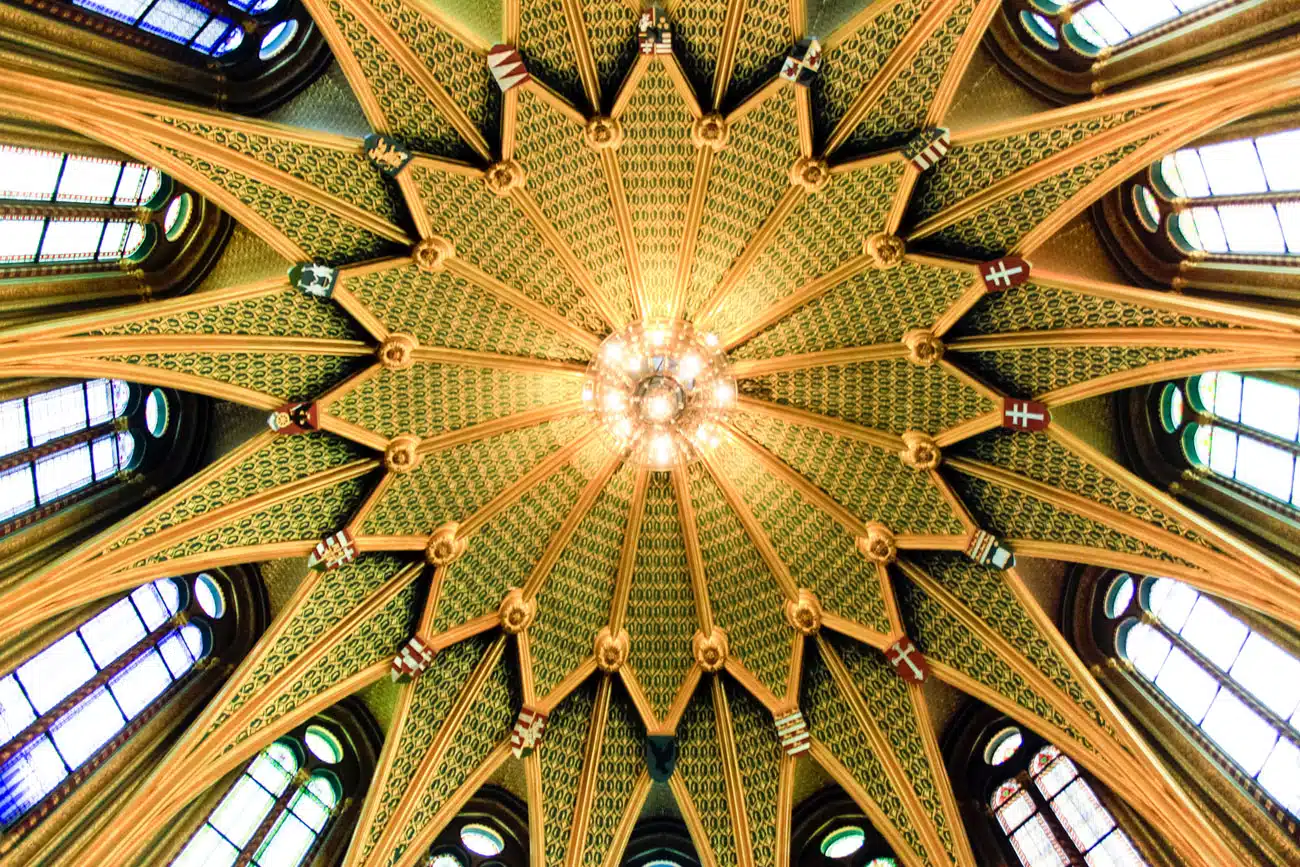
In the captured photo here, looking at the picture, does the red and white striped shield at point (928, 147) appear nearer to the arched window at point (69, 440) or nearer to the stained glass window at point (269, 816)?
the arched window at point (69, 440)

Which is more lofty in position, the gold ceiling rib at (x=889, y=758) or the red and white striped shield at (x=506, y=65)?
the red and white striped shield at (x=506, y=65)

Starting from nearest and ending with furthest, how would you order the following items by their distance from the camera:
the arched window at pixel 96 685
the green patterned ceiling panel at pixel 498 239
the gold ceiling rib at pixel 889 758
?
the arched window at pixel 96 685, the gold ceiling rib at pixel 889 758, the green patterned ceiling panel at pixel 498 239

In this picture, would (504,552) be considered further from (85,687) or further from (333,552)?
(85,687)

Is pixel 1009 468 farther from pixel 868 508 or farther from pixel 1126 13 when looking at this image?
pixel 1126 13

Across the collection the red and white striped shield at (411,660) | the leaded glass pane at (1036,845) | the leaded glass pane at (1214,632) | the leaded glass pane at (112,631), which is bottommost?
the leaded glass pane at (1036,845)

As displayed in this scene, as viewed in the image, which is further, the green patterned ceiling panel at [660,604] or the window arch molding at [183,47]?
→ the green patterned ceiling panel at [660,604]

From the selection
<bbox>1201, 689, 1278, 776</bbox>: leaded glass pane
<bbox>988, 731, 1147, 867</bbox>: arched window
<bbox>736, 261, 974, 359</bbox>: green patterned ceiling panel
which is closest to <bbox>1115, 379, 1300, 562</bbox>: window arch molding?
<bbox>1201, 689, 1278, 776</bbox>: leaded glass pane

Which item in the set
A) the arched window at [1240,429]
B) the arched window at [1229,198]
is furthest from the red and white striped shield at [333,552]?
the arched window at [1229,198]

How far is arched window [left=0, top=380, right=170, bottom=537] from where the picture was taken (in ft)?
51.0

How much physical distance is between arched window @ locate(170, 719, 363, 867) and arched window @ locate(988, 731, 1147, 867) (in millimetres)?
11061

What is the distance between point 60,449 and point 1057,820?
53.1 ft

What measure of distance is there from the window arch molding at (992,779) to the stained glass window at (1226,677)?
71.8 inches

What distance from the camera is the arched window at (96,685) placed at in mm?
14648

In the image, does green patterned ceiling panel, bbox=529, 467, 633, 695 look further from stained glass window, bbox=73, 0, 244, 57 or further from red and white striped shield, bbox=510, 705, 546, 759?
stained glass window, bbox=73, 0, 244, 57
